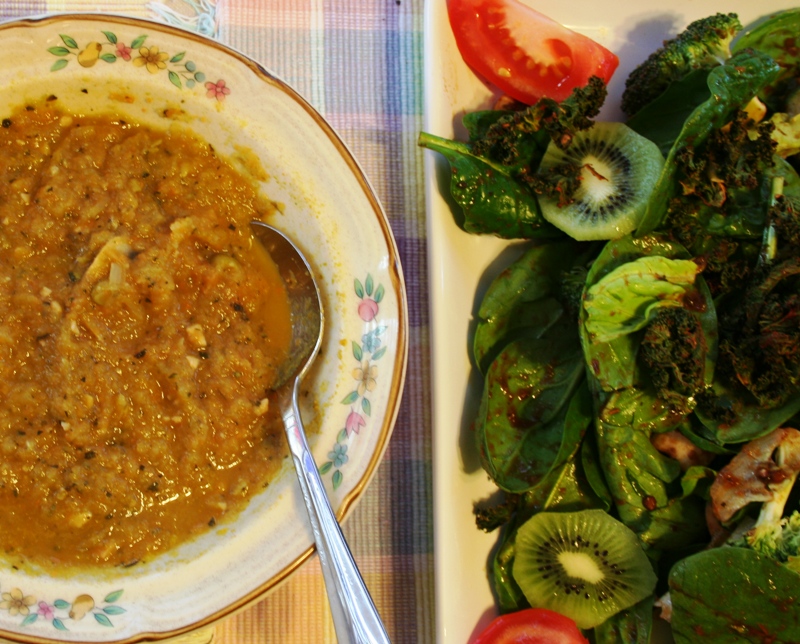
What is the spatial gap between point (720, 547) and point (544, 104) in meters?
1.19

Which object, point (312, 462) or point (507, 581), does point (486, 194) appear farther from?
point (507, 581)

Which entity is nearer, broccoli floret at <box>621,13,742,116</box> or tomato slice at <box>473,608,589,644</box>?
tomato slice at <box>473,608,589,644</box>

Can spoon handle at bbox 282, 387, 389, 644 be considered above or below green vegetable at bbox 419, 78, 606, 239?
below

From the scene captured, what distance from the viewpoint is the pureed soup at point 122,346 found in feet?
5.28

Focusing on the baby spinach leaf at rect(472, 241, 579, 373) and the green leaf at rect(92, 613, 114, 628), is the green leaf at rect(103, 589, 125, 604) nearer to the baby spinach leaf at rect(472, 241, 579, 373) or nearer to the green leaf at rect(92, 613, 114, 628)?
the green leaf at rect(92, 613, 114, 628)

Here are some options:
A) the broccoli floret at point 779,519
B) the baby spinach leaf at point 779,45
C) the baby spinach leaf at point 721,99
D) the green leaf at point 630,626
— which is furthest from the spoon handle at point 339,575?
the baby spinach leaf at point 779,45

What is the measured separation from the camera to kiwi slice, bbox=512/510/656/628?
5.66 ft

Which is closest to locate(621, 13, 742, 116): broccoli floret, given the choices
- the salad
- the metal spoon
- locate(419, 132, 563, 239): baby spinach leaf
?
the salad

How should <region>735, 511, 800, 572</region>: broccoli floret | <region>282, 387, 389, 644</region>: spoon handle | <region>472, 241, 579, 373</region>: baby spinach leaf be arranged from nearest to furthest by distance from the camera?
<region>282, 387, 389, 644</region>: spoon handle
<region>735, 511, 800, 572</region>: broccoli floret
<region>472, 241, 579, 373</region>: baby spinach leaf

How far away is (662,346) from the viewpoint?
63.9 inches

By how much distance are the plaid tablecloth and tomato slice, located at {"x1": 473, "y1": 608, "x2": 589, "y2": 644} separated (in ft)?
0.89

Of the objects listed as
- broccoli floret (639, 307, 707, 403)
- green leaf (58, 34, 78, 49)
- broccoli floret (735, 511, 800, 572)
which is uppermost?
green leaf (58, 34, 78, 49)

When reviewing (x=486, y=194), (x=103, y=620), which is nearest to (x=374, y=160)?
(x=486, y=194)

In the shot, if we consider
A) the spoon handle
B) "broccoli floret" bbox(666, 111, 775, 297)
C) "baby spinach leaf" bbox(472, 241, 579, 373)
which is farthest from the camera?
"baby spinach leaf" bbox(472, 241, 579, 373)
